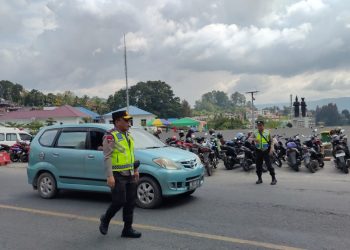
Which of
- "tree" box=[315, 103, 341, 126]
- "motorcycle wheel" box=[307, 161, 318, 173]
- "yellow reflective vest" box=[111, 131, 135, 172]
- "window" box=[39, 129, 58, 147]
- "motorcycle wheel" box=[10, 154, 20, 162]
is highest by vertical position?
"tree" box=[315, 103, 341, 126]

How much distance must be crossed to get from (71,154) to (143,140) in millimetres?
1468

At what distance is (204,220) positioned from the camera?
6.40 meters

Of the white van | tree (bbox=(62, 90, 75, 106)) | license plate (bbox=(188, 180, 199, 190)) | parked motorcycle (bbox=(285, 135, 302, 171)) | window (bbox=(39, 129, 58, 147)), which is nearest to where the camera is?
license plate (bbox=(188, 180, 199, 190))

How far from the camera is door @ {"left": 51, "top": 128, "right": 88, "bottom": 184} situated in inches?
313

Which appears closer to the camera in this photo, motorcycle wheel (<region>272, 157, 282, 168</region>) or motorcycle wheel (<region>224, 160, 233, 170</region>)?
motorcycle wheel (<region>272, 157, 282, 168</region>)

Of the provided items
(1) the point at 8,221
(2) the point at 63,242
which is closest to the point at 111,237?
(2) the point at 63,242

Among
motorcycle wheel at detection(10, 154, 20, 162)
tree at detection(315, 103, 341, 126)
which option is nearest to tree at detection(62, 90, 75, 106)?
tree at detection(315, 103, 341, 126)

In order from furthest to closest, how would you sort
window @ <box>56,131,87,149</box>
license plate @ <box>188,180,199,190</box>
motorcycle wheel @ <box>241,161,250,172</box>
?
motorcycle wheel @ <box>241,161,250,172</box> → window @ <box>56,131,87,149</box> → license plate @ <box>188,180,199,190</box>

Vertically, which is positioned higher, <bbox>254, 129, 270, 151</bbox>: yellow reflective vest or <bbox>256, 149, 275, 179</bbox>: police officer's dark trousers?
<bbox>254, 129, 270, 151</bbox>: yellow reflective vest

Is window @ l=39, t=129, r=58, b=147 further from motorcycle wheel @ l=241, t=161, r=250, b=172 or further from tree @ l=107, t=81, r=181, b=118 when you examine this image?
tree @ l=107, t=81, r=181, b=118

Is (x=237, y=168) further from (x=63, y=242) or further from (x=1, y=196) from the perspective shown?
(x=63, y=242)

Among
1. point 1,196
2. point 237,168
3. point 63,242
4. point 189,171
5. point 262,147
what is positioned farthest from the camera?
point 237,168

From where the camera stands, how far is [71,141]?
326 inches

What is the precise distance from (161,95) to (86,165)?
88.3m
